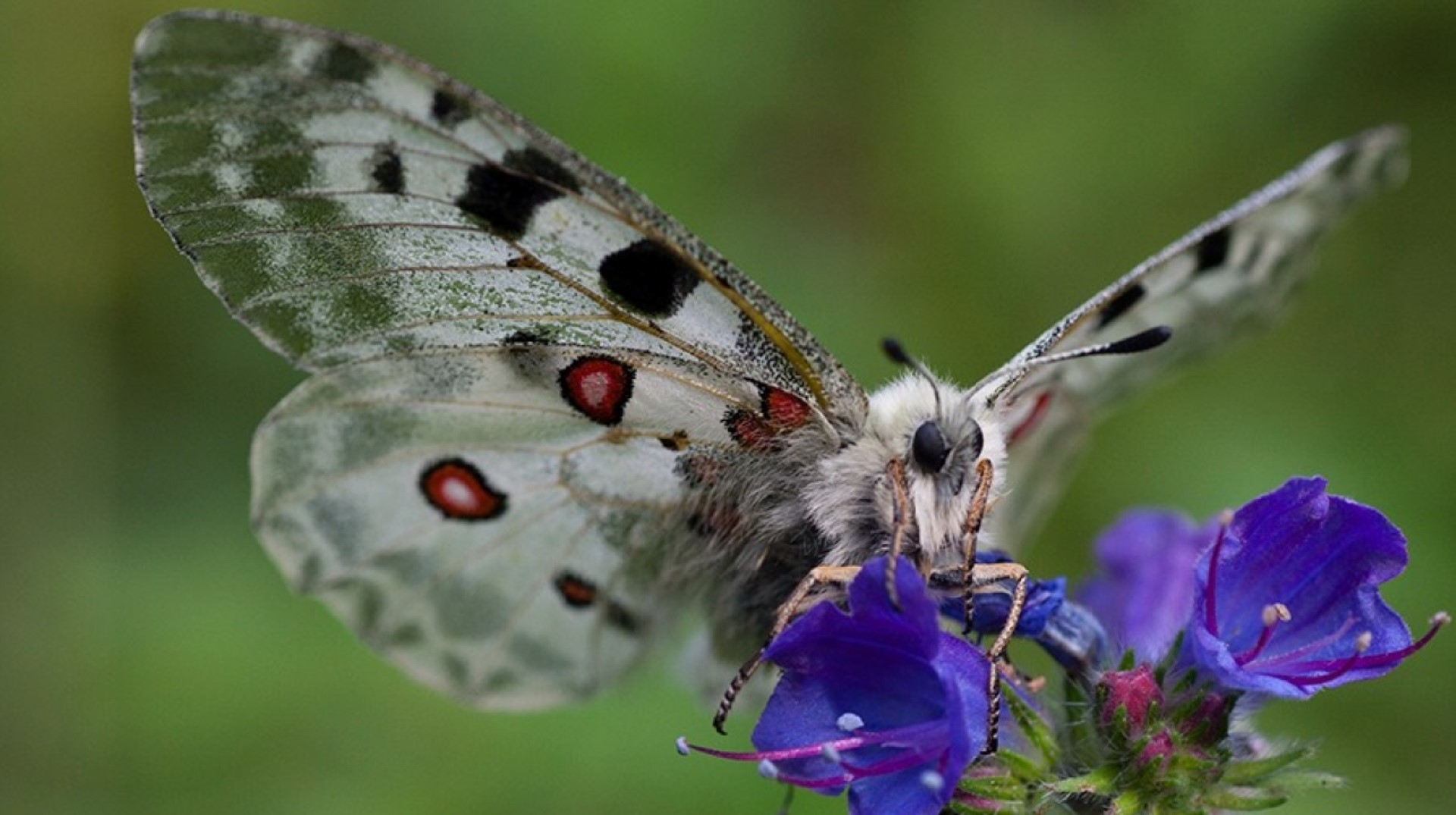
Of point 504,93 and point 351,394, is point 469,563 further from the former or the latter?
point 504,93

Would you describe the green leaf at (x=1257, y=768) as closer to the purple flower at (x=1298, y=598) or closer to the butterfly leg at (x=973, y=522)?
the purple flower at (x=1298, y=598)

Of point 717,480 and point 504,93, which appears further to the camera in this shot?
point 504,93

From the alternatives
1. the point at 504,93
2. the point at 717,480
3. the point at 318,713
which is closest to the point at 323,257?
the point at 717,480

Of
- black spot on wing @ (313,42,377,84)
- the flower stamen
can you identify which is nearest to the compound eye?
the flower stamen

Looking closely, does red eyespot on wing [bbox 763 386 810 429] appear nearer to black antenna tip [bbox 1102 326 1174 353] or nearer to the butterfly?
the butterfly

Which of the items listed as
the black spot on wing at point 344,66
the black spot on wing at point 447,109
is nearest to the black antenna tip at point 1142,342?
the black spot on wing at point 447,109

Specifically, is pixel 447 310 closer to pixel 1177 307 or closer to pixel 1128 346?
pixel 1128 346

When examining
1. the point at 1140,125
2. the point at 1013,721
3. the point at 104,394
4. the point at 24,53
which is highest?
the point at 24,53
